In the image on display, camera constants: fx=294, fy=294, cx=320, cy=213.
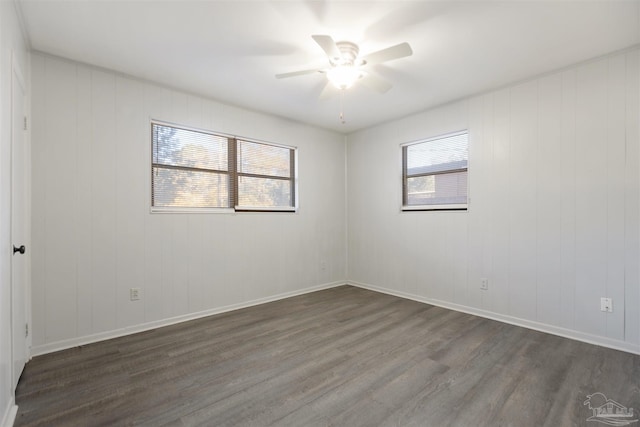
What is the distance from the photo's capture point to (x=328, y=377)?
216 centimetres

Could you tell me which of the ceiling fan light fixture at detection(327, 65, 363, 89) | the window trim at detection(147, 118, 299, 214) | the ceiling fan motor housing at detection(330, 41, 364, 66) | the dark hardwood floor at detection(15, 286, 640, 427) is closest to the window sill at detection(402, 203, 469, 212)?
the dark hardwood floor at detection(15, 286, 640, 427)

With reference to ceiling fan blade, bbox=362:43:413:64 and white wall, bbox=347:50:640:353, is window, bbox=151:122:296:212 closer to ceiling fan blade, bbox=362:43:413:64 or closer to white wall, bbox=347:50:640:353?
white wall, bbox=347:50:640:353

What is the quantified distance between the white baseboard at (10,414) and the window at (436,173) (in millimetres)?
4127

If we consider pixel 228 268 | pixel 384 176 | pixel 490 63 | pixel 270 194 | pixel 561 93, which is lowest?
pixel 228 268

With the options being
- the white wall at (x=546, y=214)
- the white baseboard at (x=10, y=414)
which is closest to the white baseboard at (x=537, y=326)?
the white wall at (x=546, y=214)

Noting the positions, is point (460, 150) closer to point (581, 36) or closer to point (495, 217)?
point (495, 217)

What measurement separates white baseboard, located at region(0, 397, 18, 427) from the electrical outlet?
4375 mm

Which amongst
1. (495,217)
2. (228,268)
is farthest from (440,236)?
(228,268)

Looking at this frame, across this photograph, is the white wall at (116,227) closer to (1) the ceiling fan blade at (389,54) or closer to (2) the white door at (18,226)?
(2) the white door at (18,226)

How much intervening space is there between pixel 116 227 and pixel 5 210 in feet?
4.16

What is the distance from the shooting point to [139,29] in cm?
225

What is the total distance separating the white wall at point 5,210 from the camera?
5.16ft

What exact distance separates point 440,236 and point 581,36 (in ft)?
7.64

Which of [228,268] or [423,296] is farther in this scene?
[423,296]
